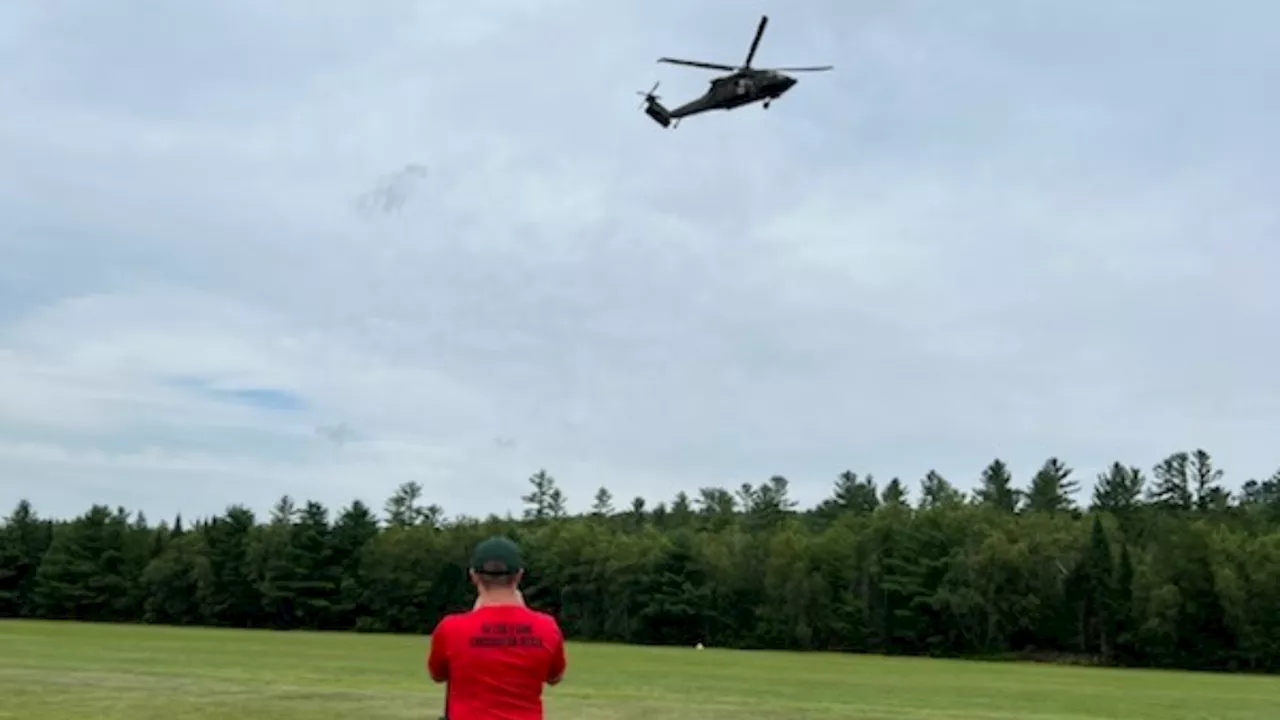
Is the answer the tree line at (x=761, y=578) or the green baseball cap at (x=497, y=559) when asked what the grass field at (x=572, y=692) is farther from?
the tree line at (x=761, y=578)

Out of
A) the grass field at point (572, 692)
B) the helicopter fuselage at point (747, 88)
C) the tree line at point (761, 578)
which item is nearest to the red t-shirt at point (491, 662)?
the grass field at point (572, 692)

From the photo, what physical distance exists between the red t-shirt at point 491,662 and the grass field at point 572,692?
1838cm

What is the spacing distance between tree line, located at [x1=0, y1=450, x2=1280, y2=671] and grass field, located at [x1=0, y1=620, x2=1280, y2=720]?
43.5m

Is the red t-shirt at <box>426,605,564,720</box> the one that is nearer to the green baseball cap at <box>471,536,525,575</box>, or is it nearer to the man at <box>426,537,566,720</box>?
the man at <box>426,537,566,720</box>

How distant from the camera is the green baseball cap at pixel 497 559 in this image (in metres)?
5.83

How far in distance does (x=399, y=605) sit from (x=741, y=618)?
103 ft

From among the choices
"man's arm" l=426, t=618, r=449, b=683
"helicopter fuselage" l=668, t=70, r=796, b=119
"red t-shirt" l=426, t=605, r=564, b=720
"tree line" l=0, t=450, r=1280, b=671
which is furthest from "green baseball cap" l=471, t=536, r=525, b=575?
"tree line" l=0, t=450, r=1280, b=671

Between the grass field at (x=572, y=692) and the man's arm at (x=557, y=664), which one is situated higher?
the man's arm at (x=557, y=664)

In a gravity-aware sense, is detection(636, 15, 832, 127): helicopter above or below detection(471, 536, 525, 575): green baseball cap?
above

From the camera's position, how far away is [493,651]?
5809 millimetres

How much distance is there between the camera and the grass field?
25094 millimetres

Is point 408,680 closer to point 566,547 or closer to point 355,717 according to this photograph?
point 355,717

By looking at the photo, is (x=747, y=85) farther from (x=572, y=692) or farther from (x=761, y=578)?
(x=761, y=578)

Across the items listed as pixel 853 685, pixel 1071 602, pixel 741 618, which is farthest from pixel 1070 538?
pixel 853 685
